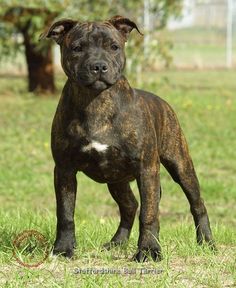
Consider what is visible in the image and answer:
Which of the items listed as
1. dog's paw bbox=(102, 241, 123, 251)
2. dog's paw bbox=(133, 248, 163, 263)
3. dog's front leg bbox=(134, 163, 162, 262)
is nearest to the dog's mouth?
dog's front leg bbox=(134, 163, 162, 262)

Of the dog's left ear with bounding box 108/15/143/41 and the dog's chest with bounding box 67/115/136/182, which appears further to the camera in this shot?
the dog's left ear with bounding box 108/15/143/41

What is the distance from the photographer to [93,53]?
5590 mm

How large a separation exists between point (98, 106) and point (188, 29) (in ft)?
192

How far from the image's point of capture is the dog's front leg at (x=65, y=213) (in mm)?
5969

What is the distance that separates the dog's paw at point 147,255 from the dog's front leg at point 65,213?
532 mm

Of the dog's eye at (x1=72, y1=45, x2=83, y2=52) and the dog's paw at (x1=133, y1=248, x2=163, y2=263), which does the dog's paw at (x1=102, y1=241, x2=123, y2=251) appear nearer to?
the dog's paw at (x1=133, y1=248, x2=163, y2=263)

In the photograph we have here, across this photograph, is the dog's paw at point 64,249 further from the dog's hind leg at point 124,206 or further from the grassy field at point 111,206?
the dog's hind leg at point 124,206

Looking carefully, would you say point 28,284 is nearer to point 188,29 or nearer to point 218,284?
point 218,284

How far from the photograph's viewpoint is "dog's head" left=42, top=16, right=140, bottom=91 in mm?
5508

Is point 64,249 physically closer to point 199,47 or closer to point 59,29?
point 59,29

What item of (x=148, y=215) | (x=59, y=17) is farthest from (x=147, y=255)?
(x=59, y=17)

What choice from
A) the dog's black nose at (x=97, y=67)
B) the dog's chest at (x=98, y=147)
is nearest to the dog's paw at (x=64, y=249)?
the dog's chest at (x=98, y=147)

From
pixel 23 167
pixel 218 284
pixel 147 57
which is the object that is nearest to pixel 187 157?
pixel 218 284

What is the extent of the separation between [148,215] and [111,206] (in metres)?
5.07
